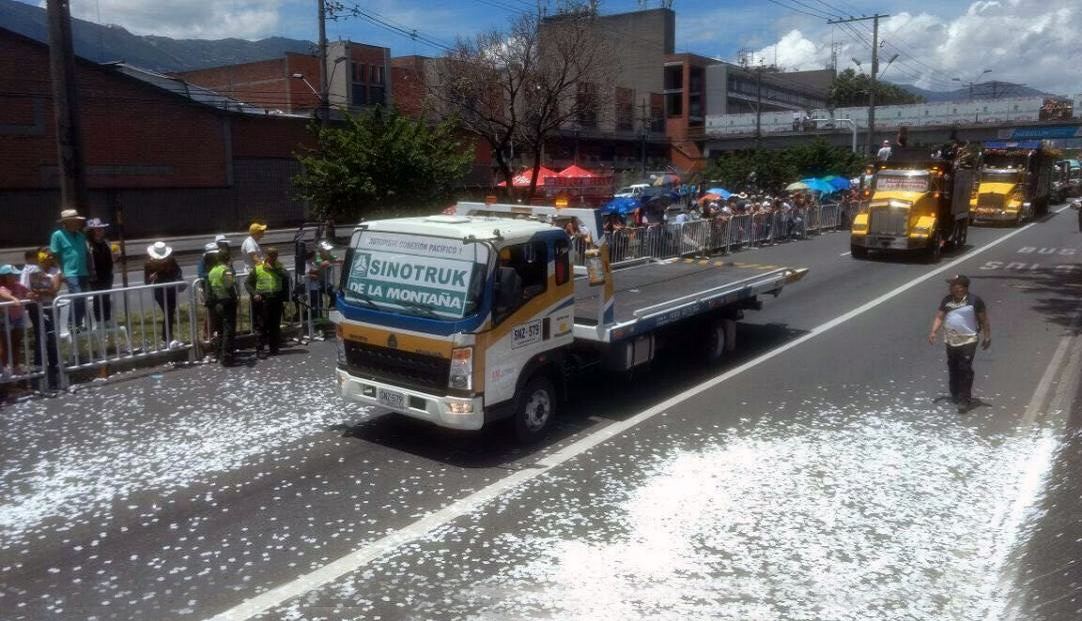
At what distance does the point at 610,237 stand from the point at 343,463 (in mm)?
14465

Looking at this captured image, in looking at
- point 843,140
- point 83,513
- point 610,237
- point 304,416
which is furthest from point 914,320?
point 843,140

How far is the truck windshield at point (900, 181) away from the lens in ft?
84.4

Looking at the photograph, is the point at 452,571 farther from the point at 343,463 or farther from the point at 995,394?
the point at 995,394

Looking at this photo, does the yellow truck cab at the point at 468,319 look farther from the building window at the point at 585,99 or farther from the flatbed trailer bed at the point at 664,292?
the building window at the point at 585,99

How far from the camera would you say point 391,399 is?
845 cm

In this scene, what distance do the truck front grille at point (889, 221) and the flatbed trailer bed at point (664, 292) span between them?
11573mm

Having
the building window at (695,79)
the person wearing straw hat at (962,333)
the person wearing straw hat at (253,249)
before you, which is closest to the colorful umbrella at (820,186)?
the person wearing straw hat at (962,333)

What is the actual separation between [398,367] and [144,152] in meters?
33.7

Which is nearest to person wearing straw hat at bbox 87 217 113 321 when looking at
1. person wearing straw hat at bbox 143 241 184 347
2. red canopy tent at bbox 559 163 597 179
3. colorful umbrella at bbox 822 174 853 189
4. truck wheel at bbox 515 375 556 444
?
person wearing straw hat at bbox 143 241 184 347

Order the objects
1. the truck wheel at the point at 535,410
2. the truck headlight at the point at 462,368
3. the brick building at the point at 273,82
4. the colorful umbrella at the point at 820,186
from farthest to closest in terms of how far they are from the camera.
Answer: the brick building at the point at 273,82 → the colorful umbrella at the point at 820,186 → the truck wheel at the point at 535,410 → the truck headlight at the point at 462,368

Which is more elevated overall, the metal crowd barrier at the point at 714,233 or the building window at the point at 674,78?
the building window at the point at 674,78

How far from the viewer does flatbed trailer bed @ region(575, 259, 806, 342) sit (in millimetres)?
10071

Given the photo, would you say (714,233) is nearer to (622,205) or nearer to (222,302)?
(622,205)

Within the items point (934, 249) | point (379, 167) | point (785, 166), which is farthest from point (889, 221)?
point (785, 166)
